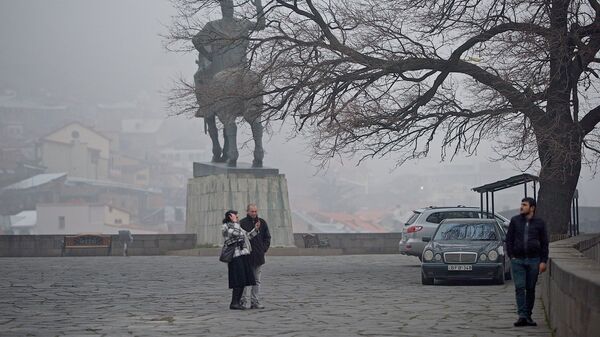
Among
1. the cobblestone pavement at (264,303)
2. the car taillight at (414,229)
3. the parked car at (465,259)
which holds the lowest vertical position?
the cobblestone pavement at (264,303)

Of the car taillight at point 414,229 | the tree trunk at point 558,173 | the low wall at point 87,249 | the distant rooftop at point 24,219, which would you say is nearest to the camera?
the tree trunk at point 558,173

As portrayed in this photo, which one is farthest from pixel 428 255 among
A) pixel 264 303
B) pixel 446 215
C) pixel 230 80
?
pixel 230 80

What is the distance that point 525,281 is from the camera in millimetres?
15305

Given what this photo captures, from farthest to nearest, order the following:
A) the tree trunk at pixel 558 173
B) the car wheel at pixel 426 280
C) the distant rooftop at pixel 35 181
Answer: the distant rooftop at pixel 35 181 → the tree trunk at pixel 558 173 → the car wheel at pixel 426 280

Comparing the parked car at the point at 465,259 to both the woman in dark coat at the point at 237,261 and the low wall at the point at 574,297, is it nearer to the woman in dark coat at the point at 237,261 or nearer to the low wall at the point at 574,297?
the woman in dark coat at the point at 237,261

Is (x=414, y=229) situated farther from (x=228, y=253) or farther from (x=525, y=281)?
(x=525, y=281)

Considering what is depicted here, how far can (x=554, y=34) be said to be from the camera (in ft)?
85.7

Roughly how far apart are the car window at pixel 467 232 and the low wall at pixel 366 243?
23.6 metres

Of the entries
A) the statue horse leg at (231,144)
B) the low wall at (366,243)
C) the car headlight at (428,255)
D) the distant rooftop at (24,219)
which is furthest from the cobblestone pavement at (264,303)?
the distant rooftop at (24,219)

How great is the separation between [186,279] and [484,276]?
7.03 metres

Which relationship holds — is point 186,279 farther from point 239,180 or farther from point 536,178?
point 239,180

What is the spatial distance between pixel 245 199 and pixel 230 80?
7.71 metres

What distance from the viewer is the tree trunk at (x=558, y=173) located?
2727 cm

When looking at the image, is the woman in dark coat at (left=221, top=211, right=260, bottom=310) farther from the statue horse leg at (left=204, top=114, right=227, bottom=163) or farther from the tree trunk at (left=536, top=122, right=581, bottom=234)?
the statue horse leg at (left=204, top=114, right=227, bottom=163)
